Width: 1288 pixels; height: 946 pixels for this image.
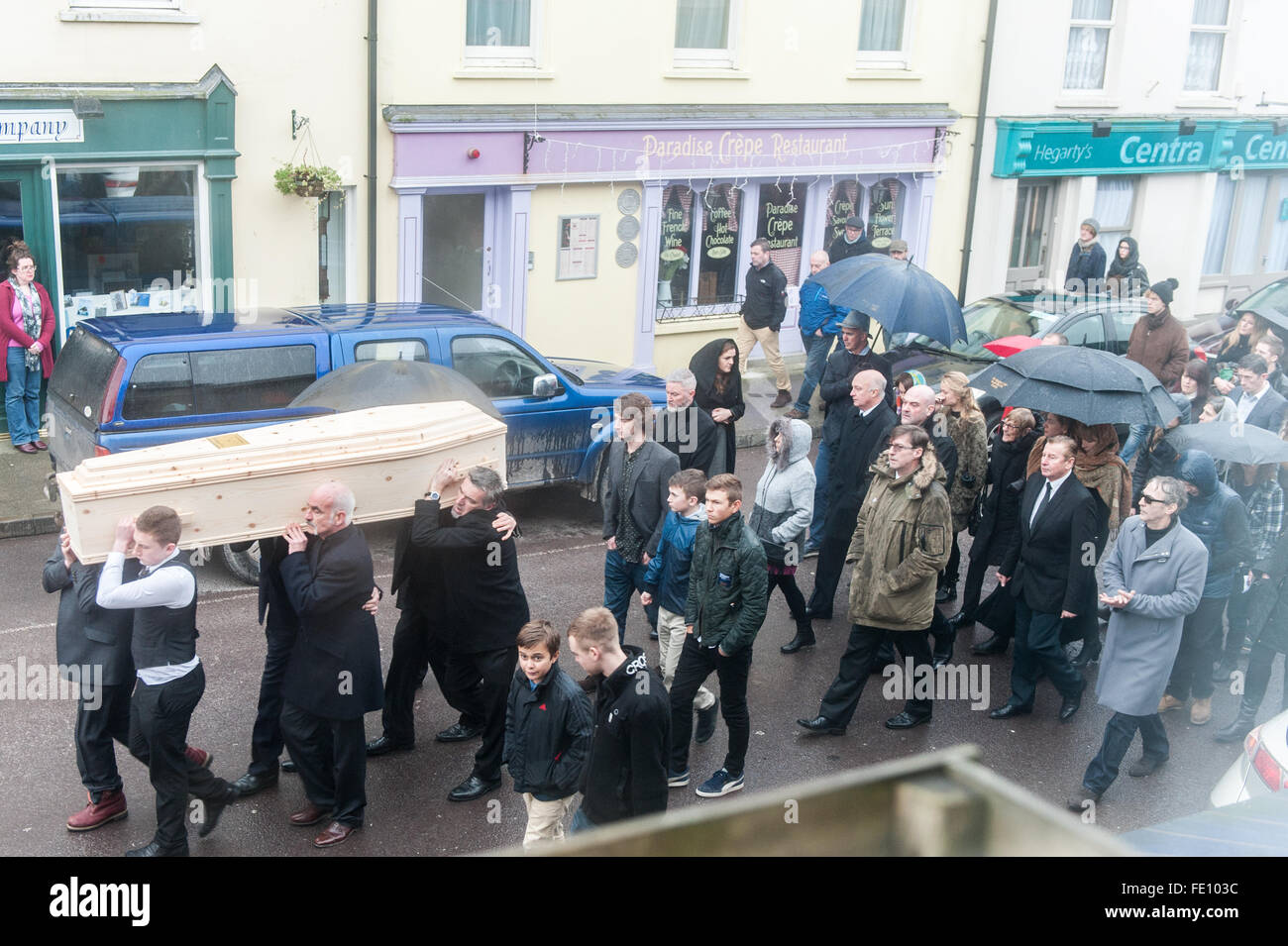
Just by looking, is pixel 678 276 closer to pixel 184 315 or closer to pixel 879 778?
pixel 184 315

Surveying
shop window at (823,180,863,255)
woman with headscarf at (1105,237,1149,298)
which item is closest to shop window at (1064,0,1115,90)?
woman with headscarf at (1105,237,1149,298)

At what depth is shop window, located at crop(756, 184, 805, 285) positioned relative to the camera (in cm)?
1777

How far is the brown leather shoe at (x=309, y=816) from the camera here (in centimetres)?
684

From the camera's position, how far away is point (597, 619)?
227 inches

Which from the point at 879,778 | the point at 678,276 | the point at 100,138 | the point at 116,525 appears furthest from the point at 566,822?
the point at 678,276

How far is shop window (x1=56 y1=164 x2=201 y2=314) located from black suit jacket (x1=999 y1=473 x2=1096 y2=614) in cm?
883

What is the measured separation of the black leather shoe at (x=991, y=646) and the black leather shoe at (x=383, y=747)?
4204 millimetres

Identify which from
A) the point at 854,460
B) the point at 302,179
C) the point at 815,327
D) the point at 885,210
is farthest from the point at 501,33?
the point at 854,460

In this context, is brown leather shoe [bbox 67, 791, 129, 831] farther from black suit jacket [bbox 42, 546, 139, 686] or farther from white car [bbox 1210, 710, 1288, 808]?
white car [bbox 1210, 710, 1288, 808]

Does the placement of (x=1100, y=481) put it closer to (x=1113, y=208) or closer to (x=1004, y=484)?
(x=1004, y=484)
